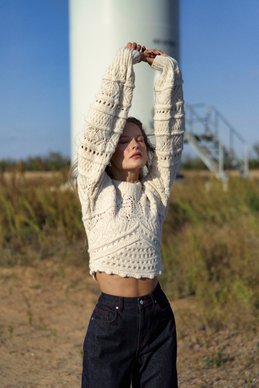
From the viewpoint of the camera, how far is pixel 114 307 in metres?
2.00

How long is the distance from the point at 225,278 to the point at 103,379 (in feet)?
9.71

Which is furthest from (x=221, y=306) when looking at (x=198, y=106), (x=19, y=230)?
(x=198, y=106)

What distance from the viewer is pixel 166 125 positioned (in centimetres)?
228

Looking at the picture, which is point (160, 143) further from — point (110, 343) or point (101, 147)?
point (110, 343)

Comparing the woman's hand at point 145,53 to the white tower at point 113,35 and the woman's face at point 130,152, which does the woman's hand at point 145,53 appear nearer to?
the woman's face at point 130,152

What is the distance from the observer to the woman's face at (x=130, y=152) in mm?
2178

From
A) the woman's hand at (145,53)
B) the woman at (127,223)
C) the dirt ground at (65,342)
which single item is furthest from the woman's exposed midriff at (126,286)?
the dirt ground at (65,342)

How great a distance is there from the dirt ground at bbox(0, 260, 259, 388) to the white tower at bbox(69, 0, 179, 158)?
17.7 ft

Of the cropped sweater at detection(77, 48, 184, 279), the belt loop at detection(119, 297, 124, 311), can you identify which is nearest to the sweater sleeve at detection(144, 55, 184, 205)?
the cropped sweater at detection(77, 48, 184, 279)

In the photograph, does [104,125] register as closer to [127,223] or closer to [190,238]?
[127,223]

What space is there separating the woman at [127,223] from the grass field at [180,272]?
1.20 metres

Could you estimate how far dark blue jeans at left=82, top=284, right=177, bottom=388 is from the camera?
1.99 metres

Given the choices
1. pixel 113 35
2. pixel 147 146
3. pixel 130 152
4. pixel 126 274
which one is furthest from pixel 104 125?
pixel 113 35

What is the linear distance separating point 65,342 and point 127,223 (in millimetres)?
2014
